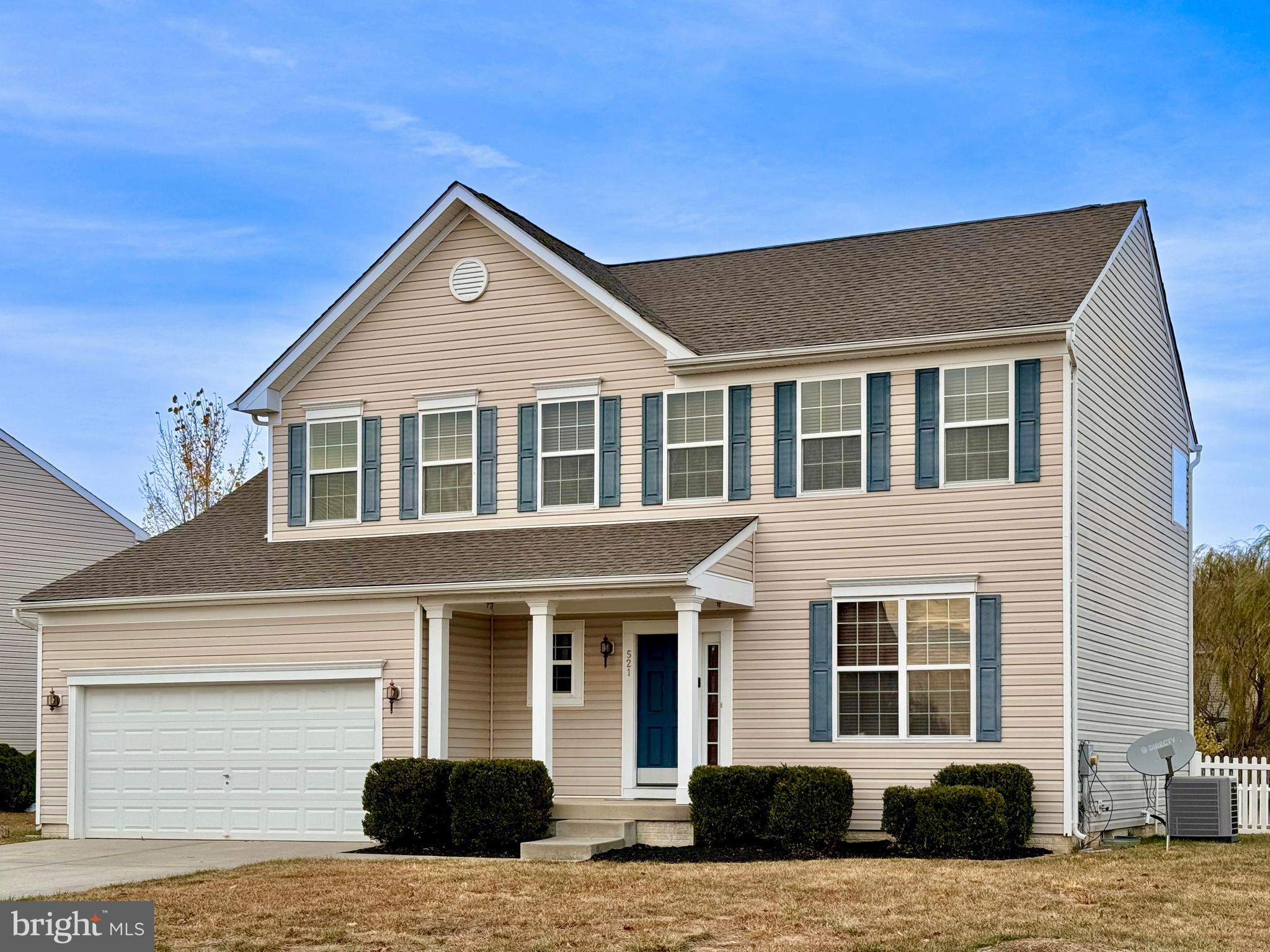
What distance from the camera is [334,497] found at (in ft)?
74.9

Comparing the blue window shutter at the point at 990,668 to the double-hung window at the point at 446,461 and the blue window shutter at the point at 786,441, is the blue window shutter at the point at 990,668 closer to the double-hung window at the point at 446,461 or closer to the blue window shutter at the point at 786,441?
the blue window shutter at the point at 786,441

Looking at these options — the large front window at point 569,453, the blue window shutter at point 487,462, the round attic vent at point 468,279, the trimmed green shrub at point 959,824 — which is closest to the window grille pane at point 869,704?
the trimmed green shrub at point 959,824

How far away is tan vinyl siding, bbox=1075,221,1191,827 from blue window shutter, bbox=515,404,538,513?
7038mm

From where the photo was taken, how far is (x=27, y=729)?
100.0 feet

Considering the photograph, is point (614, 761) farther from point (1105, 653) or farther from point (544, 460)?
point (1105, 653)

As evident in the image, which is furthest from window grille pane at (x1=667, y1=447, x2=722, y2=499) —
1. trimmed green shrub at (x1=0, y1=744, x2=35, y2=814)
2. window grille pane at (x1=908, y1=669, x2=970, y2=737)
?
trimmed green shrub at (x1=0, y1=744, x2=35, y2=814)

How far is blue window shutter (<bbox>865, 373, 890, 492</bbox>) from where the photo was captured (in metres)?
19.4

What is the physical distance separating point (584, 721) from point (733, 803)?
3472 millimetres

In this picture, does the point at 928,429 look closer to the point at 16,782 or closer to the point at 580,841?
the point at 580,841

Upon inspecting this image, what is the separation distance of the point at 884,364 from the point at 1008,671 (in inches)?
155

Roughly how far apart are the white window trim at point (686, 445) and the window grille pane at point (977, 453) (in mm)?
2823

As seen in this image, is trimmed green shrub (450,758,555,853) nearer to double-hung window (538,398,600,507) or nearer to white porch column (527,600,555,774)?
white porch column (527,600,555,774)

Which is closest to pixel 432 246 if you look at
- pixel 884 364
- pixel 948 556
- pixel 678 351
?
pixel 678 351

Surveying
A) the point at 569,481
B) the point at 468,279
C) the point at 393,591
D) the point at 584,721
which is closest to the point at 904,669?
the point at 584,721
